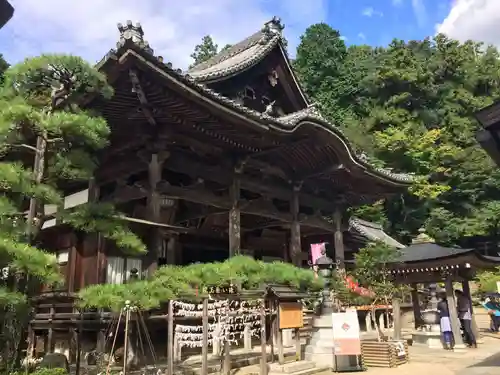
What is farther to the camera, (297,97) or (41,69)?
(297,97)

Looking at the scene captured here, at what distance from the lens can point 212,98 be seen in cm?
920

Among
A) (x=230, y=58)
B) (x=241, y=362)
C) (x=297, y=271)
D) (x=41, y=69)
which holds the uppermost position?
(x=230, y=58)

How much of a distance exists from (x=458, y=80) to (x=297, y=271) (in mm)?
39261

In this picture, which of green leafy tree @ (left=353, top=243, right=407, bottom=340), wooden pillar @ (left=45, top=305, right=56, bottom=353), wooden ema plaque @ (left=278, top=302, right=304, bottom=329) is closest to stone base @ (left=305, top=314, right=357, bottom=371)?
wooden ema plaque @ (left=278, top=302, right=304, bottom=329)

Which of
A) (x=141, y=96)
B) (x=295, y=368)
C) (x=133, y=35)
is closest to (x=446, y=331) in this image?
(x=295, y=368)

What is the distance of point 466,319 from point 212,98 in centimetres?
1143

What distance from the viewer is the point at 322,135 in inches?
484

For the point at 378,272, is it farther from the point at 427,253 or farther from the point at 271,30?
the point at 271,30

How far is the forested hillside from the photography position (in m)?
35.9

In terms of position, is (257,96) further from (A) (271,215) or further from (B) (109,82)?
(B) (109,82)

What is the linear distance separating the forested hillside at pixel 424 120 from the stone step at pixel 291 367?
86.2ft

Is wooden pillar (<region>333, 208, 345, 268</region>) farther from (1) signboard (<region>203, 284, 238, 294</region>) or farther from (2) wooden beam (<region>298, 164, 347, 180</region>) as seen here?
(1) signboard (<region>203, 284, 238, 294</region>)

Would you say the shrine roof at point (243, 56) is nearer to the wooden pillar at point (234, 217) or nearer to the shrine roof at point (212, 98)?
the shrine roof at point (212, 98)

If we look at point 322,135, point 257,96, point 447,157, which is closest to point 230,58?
point 257,96
